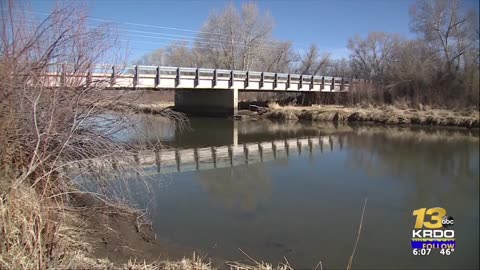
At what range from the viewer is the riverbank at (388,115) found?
27.3 m

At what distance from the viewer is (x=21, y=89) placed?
5762 millimetres

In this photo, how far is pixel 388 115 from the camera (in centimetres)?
3055

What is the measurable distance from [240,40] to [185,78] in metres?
25.9

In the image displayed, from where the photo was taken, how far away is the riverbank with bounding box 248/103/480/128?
2726cm

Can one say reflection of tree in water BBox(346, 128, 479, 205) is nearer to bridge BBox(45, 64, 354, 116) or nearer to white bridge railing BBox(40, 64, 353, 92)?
white bridge railing BBox(40, 64, 353, 92)

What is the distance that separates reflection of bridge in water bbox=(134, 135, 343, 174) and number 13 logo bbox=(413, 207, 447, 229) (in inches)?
260

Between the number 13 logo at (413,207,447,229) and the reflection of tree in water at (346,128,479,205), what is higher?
the reflection of tree in water at (346,128,479,205)

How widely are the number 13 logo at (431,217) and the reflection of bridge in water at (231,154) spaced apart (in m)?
6.59

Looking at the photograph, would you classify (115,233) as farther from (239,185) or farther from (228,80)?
(228,80)

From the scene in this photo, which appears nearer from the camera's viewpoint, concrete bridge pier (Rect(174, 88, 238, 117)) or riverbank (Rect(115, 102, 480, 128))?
riverbank (Rect(115, 102, 480, 128))

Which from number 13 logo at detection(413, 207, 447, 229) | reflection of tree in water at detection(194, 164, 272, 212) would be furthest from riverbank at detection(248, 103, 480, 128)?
number 13 logo at detection(413, 207, 447, 229)

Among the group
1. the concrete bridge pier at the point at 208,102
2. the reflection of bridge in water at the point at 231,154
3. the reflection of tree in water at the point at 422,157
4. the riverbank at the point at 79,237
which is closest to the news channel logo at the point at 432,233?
the reflection of tree in water at the point at 422,157

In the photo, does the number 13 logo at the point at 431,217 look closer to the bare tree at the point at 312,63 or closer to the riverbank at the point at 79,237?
the riverbank at the point at 79,237

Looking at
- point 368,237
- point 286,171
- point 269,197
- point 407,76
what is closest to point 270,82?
point 407,76
